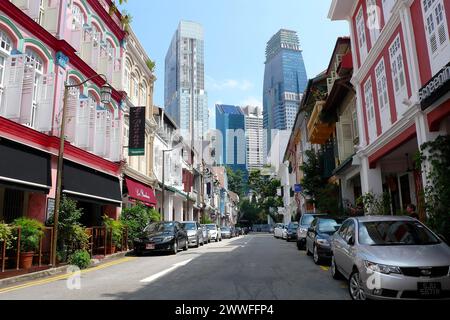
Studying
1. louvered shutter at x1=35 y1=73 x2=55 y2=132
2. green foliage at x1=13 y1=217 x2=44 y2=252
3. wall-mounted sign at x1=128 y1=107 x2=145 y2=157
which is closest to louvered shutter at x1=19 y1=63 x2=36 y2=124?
louvered shutter at x1=35 y1=73 x2=55 y2=132

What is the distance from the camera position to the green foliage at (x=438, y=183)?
10.0 metres

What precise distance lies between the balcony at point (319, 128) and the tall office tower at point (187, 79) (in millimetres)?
19629

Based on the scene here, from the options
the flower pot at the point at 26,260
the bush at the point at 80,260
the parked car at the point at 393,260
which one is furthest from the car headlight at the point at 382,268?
the bush at the point at 80,260

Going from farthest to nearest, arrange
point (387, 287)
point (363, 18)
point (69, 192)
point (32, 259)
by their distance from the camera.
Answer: point (363, 18), point (69, 192), point (32, 259), point (387, 287)

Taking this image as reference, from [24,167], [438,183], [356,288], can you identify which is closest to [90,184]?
[24,167]

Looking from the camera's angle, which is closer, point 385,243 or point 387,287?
point 387,287

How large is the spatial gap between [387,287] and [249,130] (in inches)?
3313

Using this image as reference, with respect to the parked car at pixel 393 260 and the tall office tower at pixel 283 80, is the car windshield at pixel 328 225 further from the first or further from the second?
the tall office tower at pixel 283 80

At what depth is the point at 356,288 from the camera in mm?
6988

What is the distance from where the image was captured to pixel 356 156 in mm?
19250

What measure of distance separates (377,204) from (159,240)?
31.8ft

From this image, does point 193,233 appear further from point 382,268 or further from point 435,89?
point 382,268
